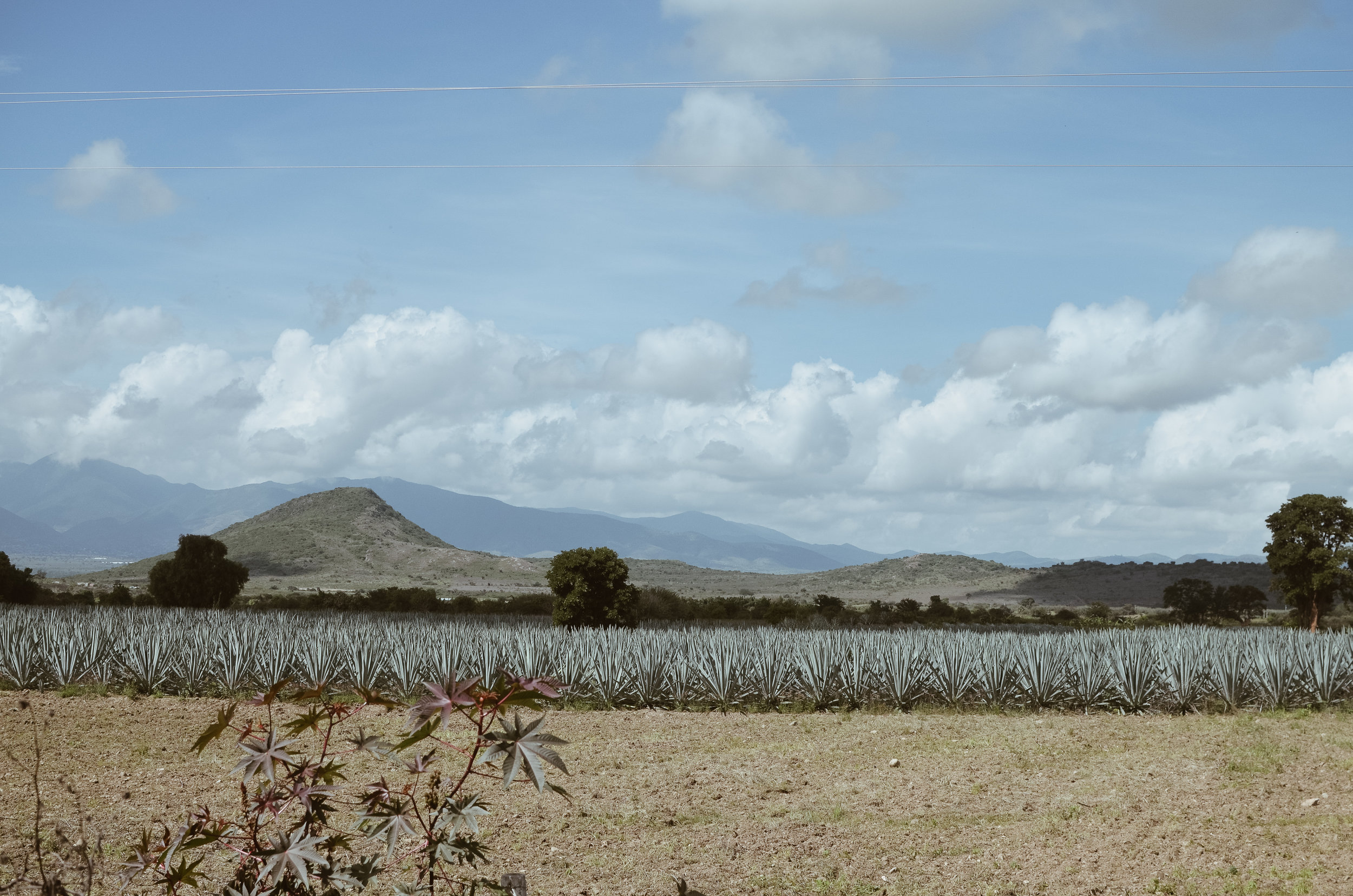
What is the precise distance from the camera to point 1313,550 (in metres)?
16.7

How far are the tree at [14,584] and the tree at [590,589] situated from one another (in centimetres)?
1291

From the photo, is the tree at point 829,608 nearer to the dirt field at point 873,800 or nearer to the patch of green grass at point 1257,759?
the dirt field at point 873,800

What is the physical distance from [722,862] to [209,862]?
2561 millimetres

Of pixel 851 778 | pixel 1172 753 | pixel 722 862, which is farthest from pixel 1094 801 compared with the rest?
pixel 722 862

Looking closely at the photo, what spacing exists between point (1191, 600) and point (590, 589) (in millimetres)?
20905

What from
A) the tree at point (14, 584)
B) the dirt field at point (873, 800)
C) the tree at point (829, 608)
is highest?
the tree at point (14, 584)

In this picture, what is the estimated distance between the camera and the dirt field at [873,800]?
186 inches

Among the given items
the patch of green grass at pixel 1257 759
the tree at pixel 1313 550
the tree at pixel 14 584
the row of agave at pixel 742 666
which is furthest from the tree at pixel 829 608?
Result: the tree at pixel 14 584

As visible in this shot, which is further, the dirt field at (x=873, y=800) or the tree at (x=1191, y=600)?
the tree at (x=1191, y=600)

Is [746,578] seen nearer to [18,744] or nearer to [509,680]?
[18,744]

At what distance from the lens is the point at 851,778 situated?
6.66m

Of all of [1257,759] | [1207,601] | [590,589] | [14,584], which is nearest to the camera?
[1257,759]

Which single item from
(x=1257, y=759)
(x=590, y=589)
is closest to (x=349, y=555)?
(x=590, y=589)

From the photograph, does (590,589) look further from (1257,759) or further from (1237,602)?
A: (1237,602)
